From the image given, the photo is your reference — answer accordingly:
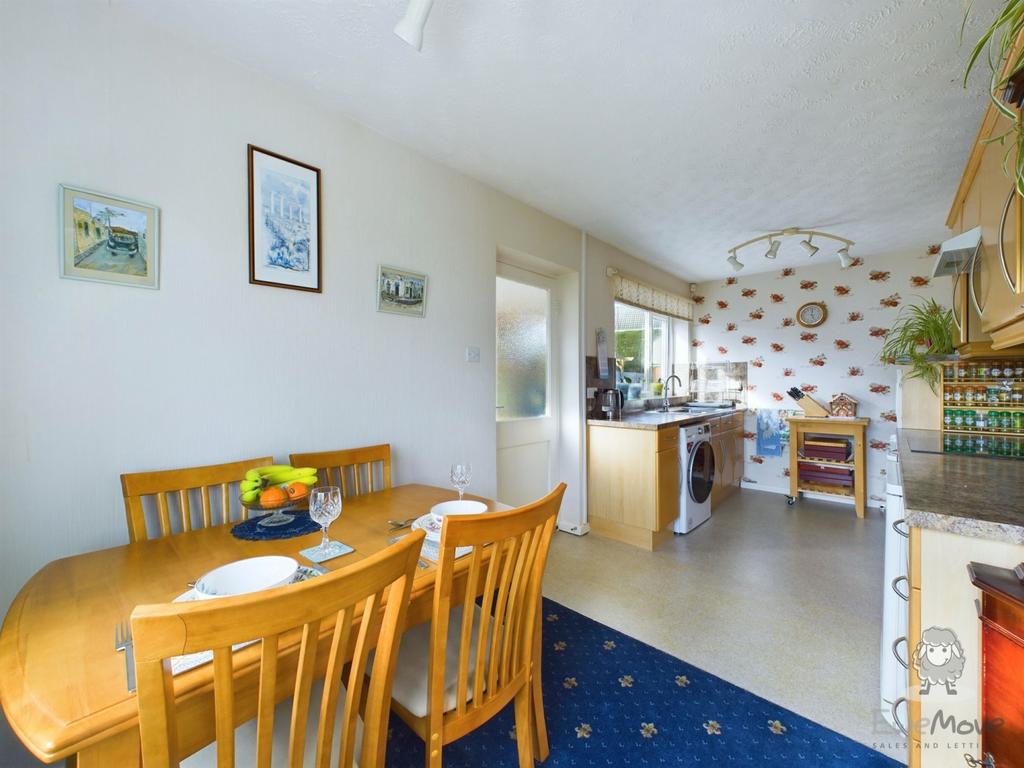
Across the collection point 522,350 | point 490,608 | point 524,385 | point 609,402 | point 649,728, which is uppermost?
point 522,350

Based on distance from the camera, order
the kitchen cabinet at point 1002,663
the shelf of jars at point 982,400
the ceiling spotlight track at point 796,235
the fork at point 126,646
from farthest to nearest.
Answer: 1. the ceiling spotlight track at point 796,235
2. the shelf of jars at point 982,400
3. the kitchen cabinet at point 1002,663
4. the fork at point 126,646

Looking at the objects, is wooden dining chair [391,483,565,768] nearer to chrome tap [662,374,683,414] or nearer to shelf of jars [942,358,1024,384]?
shelf of jars [942,358,1024,384]

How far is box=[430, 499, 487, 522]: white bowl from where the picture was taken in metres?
1.41

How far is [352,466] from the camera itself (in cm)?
183

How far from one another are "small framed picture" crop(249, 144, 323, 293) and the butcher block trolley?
4.31 metres

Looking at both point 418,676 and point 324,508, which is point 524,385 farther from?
point 418,676

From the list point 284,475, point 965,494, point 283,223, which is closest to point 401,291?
point 283,223

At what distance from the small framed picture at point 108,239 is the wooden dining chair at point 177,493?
2.05 ft

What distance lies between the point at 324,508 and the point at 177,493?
66 cm

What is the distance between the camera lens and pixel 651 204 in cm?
273

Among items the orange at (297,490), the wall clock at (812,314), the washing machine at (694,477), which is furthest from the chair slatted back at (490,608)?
the wall clock at (812,314)

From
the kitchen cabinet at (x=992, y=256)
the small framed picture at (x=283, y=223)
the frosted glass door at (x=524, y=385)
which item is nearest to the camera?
the kitchen cabinet at (x=992, y=256)

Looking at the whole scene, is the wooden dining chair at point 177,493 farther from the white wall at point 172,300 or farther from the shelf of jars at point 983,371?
the shelf of jars at point 983,371

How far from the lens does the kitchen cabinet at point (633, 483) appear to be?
2.91 meters
